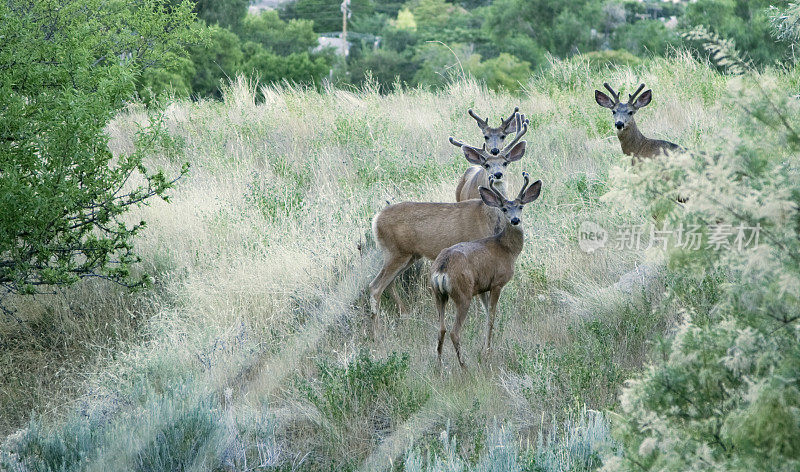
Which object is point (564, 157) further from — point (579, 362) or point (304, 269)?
point (579, 362)

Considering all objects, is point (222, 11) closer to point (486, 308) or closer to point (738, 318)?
point (486, 308)

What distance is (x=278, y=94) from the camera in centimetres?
1522

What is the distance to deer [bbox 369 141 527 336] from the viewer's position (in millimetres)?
6844

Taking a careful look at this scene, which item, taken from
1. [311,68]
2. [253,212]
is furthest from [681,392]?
[311,68]

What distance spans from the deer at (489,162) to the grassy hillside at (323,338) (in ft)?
1.84

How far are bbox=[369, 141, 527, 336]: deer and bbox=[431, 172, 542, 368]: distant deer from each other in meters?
0.48

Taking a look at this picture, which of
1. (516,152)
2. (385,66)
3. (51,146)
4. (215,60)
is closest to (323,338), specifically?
(51,146)

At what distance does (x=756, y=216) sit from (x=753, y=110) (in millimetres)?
438

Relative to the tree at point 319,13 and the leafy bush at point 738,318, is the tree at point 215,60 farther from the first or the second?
the leafy bush at point 738,318

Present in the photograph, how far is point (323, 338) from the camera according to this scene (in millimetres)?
6531

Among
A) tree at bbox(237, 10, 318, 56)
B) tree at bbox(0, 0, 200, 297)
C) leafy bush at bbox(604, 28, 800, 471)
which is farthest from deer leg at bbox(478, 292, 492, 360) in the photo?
tree at bbox(237, 10, 318, 56)

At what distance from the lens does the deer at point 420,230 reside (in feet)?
22.5

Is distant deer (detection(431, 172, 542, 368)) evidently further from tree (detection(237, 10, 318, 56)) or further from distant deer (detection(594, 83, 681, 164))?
tree (detection(237, 10, 318, 56))

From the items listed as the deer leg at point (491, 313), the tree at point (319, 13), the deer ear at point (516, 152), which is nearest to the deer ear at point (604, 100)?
the deer ear at point (516, 152)
